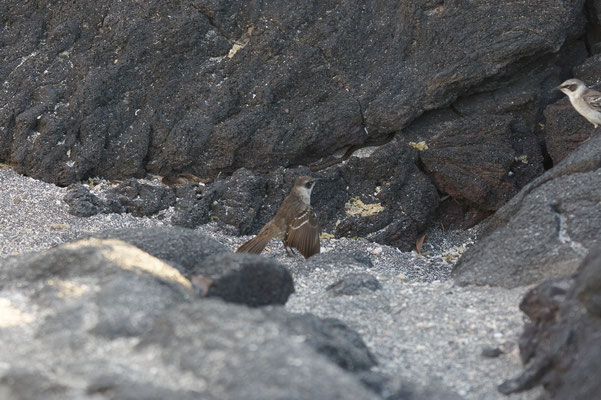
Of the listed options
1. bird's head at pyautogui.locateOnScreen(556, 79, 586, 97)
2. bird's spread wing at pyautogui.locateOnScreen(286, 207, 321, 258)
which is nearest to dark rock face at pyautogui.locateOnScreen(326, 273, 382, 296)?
bird's spread wing at pyautogui.locateOnScreen(286, 207, 321, 258)

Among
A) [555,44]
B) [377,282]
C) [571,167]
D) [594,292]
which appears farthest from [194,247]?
[555,44]

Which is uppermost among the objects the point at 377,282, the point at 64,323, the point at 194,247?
the point at 64,323

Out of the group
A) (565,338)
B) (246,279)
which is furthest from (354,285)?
(565,338)

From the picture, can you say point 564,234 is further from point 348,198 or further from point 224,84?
point 224,84

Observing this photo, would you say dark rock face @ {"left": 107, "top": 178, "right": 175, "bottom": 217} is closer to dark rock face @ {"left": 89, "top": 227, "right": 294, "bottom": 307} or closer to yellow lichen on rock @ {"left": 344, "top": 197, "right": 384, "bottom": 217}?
yellow lichen on rock @ {"left": 344, "top": 197, "right": 384, "bottom": 217}

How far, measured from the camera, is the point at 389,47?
909 cm

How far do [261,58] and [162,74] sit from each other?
3.89ft

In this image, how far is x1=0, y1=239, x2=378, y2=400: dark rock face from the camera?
11.5 feet

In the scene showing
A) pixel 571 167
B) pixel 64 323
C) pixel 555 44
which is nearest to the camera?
pixel 64 323

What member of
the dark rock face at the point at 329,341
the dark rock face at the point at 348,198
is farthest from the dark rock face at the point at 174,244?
the dark rock face at the point at 348,198

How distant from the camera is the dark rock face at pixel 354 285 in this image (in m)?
6.00

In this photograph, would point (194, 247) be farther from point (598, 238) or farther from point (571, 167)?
point (571, 167)

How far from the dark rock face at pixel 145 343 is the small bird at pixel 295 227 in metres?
3.41

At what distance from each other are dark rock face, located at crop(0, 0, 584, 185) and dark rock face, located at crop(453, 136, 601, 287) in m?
2.33
